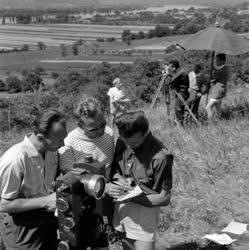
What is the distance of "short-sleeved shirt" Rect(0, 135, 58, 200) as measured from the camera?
2.53m

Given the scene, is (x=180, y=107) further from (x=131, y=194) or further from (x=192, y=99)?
(x=131, y=194)

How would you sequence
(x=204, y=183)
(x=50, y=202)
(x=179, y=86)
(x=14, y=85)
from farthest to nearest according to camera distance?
(x=14, y=85), (x=179, y=86), (x=204, y=183), (x=50, y=202)

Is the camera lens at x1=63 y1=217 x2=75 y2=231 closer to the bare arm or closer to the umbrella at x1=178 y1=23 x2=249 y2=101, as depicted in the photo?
the bare arm

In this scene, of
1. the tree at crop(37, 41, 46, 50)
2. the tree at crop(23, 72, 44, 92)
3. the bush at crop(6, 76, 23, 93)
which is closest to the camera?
the tree at crop(23, 72, 44, 92)

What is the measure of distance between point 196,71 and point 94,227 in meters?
6.25

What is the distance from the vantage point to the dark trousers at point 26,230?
269cm

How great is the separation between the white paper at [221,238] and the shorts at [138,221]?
989 millimetres

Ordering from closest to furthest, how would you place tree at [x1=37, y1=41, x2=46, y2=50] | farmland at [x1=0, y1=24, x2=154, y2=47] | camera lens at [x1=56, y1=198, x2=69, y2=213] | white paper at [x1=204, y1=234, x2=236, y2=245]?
camera lens at [x1=56, y1=198, x2=69, y2=213] → white paper at [x1=204, y1=234, x2=236, y2=245] → tree at [x1=37, y1=41, x2=46, y2=50] → farmland at [x1=0, y1=24, x2=154, y2=47]

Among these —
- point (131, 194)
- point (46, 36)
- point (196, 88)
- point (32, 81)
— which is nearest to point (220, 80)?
point (196, 88)

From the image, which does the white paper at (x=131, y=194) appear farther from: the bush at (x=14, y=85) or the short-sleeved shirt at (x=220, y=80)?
the bush at (x=14, y=85)

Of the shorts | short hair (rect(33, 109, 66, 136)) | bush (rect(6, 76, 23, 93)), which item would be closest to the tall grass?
the shorts

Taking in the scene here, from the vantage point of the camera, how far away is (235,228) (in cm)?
396

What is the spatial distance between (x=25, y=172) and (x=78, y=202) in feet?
1.28

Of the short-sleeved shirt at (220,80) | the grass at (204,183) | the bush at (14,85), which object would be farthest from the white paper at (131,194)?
the bush at (14,85)
